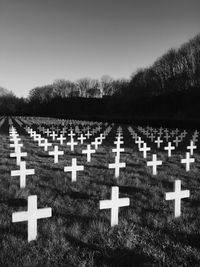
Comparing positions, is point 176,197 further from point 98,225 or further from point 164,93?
point 164,93

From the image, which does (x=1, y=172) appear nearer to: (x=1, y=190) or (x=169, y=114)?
(x=1, y=190)

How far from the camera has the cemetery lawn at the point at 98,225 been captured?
3.92 meters

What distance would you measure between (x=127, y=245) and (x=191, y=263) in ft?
2.63

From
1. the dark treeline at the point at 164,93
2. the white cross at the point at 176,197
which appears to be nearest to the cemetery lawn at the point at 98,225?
the white cross at the point at 176,197

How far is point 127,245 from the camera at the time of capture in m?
4.23

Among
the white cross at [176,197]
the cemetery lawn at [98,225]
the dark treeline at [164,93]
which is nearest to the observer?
the cemetery lawn at [98,225]

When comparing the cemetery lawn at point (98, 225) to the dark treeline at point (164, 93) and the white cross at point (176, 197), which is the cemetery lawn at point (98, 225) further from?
the dark treeline at point (164, 93)

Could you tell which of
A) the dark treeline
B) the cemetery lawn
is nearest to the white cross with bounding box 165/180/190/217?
the cemetery lawn

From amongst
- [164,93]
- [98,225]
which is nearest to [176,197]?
[98,225]

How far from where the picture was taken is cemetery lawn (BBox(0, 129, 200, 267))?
392 centimetres

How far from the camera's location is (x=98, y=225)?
4816mm

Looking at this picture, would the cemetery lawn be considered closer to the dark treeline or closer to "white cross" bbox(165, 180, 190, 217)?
"white cross" bbox(165, 180, 190, 217)

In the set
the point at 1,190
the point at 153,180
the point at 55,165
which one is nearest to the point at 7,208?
the point at 1,190

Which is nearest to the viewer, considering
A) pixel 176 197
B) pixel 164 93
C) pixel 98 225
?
pixel 98 225
